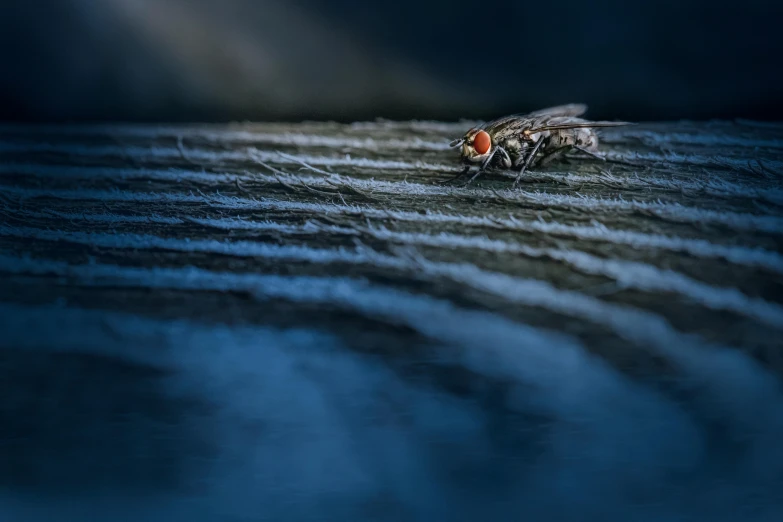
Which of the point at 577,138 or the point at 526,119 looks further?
the point at 526,119

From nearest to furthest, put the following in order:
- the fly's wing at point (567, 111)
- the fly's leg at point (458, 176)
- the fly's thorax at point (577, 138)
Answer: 1. the fly's leg at point (458, 176)
2. the fly's thorax at point (577, 138)
3. the fly's wing at point (567, 111)

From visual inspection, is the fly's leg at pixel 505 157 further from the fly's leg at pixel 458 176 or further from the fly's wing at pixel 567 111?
the fly's wing at pixel 567 111

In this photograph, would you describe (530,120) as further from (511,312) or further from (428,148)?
(511,312)

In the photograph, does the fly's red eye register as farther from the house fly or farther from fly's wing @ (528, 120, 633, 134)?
fly's wing @ (528, 120, 633, 134)

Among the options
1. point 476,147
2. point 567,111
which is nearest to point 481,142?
point 476,147

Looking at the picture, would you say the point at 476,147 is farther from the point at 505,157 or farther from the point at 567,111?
the point at 567,111

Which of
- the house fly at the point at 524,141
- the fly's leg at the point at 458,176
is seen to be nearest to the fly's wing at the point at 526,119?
the house fly at the point at 524,141

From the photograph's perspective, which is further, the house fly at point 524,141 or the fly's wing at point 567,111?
the fly's wing at point 567,111

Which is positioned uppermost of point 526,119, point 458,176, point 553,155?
point 526,119

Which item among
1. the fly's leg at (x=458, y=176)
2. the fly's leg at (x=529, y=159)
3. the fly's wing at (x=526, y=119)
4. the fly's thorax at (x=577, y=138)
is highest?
the fly's wing at (x=526, y=119)
